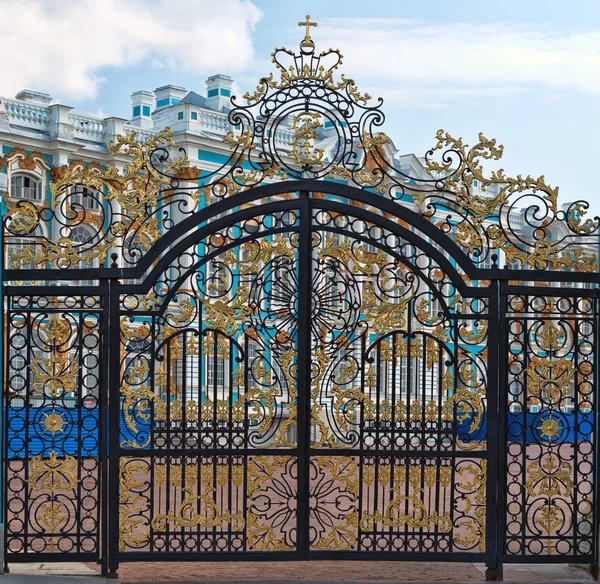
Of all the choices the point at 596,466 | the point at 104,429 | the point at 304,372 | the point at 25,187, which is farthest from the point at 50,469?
the point at 25,187

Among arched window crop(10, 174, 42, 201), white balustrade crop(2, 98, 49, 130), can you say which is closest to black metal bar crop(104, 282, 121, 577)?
arched window crop(10, 174, 42, 201)

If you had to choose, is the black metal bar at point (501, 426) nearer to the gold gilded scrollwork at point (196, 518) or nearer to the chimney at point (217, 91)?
the gold gilded scrollwork at point (196, 518)

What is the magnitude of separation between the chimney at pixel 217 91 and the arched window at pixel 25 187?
469 cm

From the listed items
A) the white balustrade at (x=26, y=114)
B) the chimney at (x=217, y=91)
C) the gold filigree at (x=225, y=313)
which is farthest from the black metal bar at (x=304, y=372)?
the chimney at (x=217, y=91)

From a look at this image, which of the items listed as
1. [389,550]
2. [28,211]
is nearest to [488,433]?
[389,550]

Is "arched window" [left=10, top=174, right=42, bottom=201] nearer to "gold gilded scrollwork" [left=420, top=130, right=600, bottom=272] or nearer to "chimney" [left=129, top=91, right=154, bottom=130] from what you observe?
"chimney" [left=129, top=91, right=154, bottom=130]

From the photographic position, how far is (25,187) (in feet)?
54.5

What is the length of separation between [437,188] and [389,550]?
7.41ft

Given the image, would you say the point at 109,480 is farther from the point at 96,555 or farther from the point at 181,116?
the point at 181,116

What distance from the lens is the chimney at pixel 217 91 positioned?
1995cm

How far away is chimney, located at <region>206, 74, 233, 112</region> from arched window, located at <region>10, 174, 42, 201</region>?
4.69 meters

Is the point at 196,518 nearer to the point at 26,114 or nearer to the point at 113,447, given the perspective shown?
the point at 113,447

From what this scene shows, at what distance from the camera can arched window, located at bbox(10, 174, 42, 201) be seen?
16.4 meters

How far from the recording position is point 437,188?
582cm
